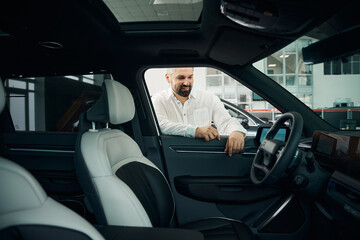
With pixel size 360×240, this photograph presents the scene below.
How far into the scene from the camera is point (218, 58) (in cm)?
205

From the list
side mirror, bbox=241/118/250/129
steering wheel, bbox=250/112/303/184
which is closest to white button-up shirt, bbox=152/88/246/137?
side mirror, bbox=241/118/250/129

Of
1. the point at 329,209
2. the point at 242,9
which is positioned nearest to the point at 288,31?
the point at 242,9

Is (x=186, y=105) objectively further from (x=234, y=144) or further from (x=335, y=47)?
(x=335, y=47)

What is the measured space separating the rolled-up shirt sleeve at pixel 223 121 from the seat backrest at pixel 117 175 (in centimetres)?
87

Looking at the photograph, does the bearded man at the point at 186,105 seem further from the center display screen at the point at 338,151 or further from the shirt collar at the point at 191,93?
the center display screen at the point at 338,151

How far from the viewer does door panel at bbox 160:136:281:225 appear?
1919mm

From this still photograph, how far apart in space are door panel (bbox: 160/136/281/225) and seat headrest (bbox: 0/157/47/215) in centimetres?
146

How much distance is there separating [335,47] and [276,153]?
0.62m

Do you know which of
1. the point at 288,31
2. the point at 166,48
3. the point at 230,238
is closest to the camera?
the point at 230,238

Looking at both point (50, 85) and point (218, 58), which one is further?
point (50, 85)

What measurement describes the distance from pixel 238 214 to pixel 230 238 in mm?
633

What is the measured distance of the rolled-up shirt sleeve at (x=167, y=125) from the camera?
2098 millimetres

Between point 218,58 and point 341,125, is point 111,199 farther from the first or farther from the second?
point 341,125

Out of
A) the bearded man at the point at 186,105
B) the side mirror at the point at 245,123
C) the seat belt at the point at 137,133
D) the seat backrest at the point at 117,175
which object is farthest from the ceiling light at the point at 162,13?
the side mirror at the point at 245,123
